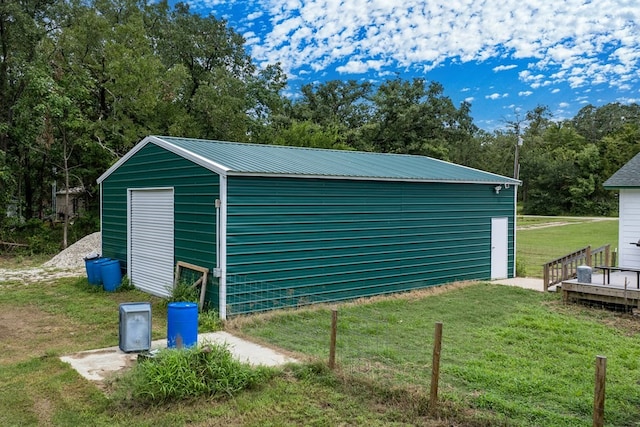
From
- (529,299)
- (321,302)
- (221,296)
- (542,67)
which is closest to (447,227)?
(529,299)

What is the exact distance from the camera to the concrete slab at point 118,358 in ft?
19.0

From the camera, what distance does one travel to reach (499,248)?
43.8 ft

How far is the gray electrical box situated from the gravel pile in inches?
358

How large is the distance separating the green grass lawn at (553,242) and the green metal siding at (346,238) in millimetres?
3325

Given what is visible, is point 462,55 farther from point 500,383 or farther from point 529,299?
point 500,383

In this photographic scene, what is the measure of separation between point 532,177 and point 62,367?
160 ft

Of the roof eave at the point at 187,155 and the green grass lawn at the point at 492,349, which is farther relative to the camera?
the roof eave at the point at 187,155

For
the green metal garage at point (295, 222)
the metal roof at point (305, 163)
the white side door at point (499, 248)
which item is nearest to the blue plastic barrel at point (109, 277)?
the green metal garage at point (295, 222)

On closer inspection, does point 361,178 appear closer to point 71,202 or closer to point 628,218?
point 628,218

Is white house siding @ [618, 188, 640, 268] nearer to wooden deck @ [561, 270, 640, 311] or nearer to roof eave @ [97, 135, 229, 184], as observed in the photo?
wooden deck @ [561, 270, 640, 311]

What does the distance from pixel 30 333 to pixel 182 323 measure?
9.83 feet

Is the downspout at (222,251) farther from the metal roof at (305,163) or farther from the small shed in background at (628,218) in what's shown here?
the small shed in background at (628,218)

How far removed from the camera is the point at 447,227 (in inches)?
473

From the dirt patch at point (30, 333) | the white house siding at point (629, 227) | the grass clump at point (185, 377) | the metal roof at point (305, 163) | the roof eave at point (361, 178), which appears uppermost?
the metal roof at point (305, 163)
